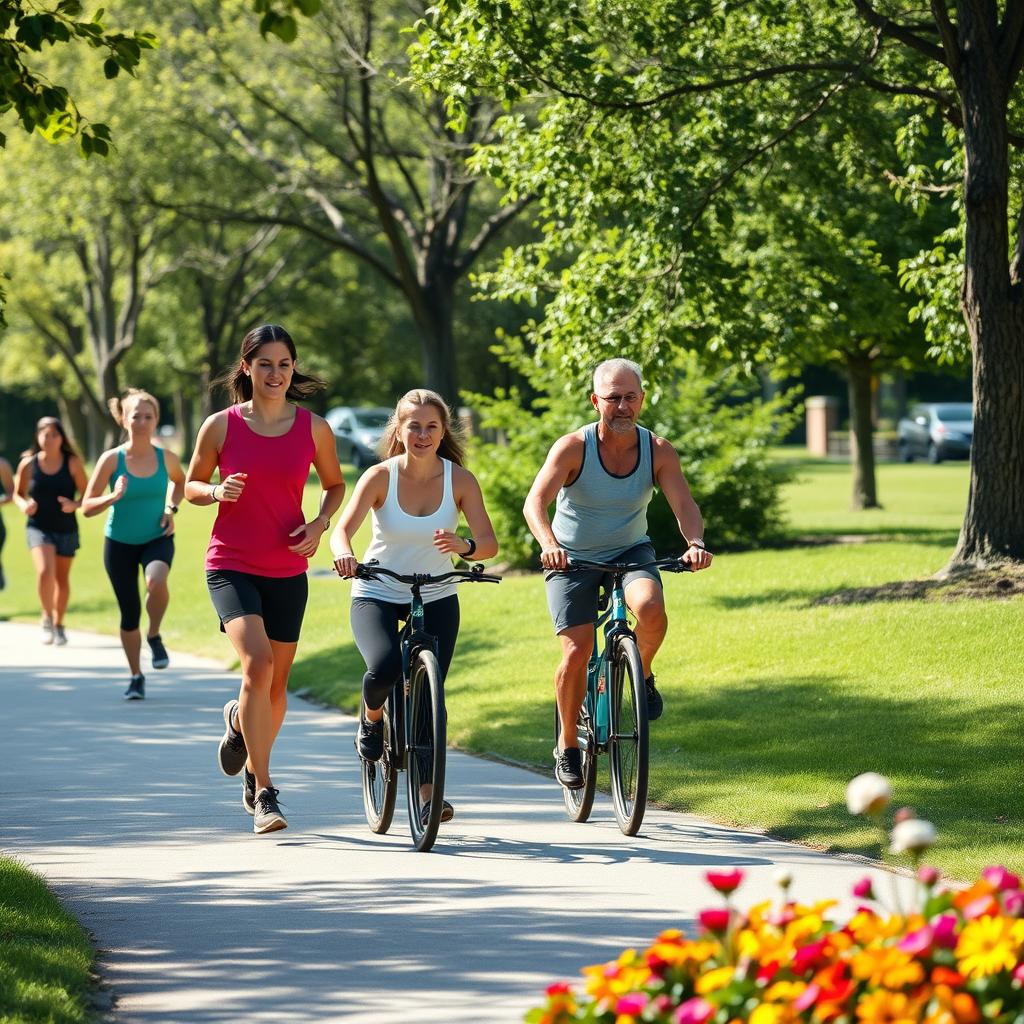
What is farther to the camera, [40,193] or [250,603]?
[40,193]

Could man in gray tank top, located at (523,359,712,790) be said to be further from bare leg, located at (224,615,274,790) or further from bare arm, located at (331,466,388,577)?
bare leg, located at (224,615,274,790)

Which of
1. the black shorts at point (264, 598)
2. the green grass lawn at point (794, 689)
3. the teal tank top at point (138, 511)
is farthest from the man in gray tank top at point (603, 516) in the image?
the teal tank top at point (138, 511)

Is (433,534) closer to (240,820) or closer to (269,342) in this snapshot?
(269,342)

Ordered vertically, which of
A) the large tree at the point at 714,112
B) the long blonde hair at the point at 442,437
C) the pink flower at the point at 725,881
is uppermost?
the large tree at the point at 714,112

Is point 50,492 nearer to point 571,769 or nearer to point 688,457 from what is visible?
point 688,457

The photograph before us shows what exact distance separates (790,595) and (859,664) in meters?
3.89

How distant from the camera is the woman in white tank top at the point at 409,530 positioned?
7.42 metres

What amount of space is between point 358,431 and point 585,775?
47.7 metres

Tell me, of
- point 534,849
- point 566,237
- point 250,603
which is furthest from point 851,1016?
point 566,237

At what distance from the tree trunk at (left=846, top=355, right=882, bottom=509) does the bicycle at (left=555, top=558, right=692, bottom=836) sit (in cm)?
2086

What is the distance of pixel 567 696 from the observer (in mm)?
7922

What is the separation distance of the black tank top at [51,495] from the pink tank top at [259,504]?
327 inches

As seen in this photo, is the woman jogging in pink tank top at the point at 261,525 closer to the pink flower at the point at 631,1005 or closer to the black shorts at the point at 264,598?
the black shorts at the point at 264,598

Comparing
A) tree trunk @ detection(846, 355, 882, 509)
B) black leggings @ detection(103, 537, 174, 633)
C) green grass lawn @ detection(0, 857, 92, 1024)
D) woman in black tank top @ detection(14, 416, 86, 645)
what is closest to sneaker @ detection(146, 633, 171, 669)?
black leggings @ detection(103, 537, 174, 633)
